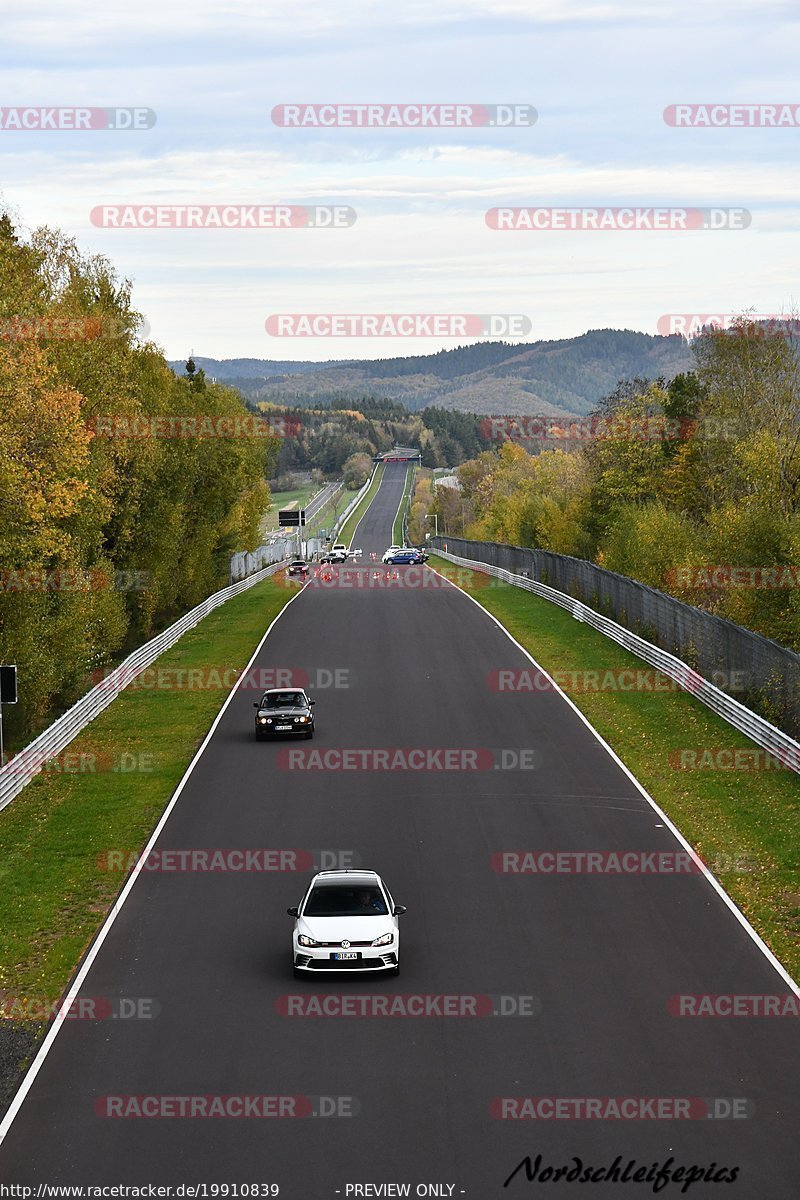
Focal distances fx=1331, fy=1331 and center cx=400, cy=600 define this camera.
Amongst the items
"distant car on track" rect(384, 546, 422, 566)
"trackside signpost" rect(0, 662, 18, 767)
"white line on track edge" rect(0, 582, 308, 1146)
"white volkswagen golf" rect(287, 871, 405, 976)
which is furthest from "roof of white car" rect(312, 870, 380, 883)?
"distant car on track" rect(384, 546, 422, 566)

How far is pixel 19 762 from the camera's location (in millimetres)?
33188

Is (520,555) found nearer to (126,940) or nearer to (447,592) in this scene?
(447,592)

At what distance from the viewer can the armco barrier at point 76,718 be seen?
1283 inches

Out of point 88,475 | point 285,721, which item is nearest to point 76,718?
point 285,721

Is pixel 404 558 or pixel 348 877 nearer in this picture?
pixel 348 877

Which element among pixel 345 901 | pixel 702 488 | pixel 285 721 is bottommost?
pixel 285 721

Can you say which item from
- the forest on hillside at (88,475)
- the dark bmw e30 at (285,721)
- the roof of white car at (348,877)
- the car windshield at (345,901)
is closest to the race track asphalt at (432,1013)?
the car windshield at (345,901)

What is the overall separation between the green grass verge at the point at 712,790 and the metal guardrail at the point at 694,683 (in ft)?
1.12

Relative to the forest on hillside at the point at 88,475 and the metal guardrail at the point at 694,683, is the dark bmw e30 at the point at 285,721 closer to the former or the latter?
the forest on hillside at the point at 88,475

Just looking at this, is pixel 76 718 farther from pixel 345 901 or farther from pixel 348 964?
pixel 348 964

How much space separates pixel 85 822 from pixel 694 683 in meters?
22.1

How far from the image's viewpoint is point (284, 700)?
126 feet

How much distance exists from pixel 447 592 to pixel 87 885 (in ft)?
178

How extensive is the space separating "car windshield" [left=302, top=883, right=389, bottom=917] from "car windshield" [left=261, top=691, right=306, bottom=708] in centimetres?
1713
